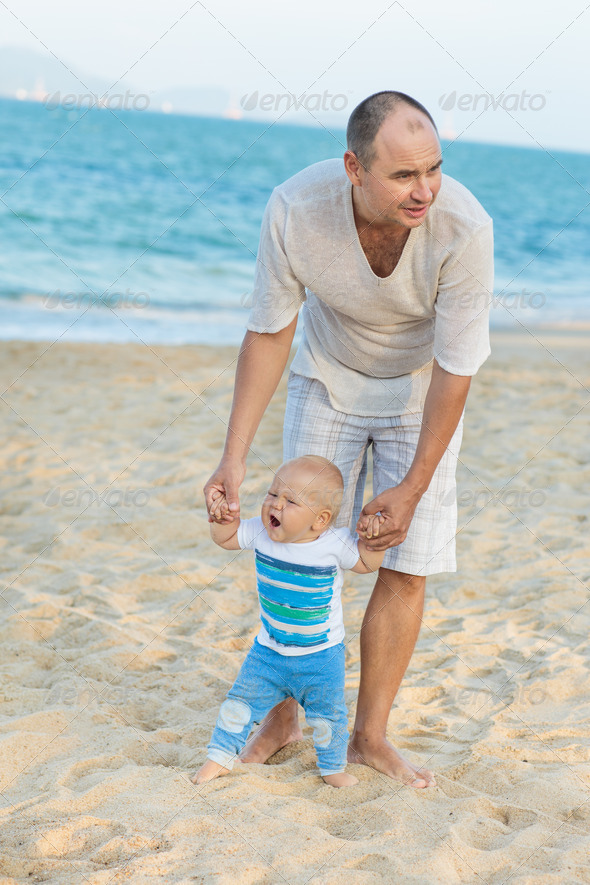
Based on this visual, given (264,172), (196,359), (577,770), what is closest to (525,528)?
(577,770)

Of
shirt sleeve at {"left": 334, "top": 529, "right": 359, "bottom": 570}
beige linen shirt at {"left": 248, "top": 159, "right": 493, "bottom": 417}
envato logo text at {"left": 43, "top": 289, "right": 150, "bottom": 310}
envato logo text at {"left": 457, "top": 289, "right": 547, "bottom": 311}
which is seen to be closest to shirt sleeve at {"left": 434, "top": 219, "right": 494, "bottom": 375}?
beige linen shirt at {"left": 248, "top": 159, "right": 493, "bottom": 417}

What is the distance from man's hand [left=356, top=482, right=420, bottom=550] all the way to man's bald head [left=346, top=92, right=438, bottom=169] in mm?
863

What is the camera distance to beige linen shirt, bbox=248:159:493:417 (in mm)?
2252

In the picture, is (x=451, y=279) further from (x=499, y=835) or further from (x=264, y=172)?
(x=264, y=172)

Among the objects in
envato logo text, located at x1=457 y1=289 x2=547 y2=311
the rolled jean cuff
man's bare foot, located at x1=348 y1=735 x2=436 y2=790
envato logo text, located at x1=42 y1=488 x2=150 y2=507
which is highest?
envato logo text, located at x1=457 y1=289 x2=547 y2=311

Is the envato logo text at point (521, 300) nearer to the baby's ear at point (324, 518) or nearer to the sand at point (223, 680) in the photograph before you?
the sand at point (223, 680)

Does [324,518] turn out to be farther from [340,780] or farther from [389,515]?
[340,780]

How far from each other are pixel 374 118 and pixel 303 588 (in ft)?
4.09

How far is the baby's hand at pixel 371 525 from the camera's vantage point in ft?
7.42

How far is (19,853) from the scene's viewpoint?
204 centimetres

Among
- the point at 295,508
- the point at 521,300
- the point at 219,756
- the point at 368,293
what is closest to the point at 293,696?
the point at 219,756

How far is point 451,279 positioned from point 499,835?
1454 millimetres

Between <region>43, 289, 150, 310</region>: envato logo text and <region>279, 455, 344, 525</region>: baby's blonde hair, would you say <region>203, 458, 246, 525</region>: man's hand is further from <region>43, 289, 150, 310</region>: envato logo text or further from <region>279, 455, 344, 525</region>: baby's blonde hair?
<region>43, 289, 150, 310</region>: envato logo text

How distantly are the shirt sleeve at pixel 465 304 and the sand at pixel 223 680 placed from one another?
1.21 m
